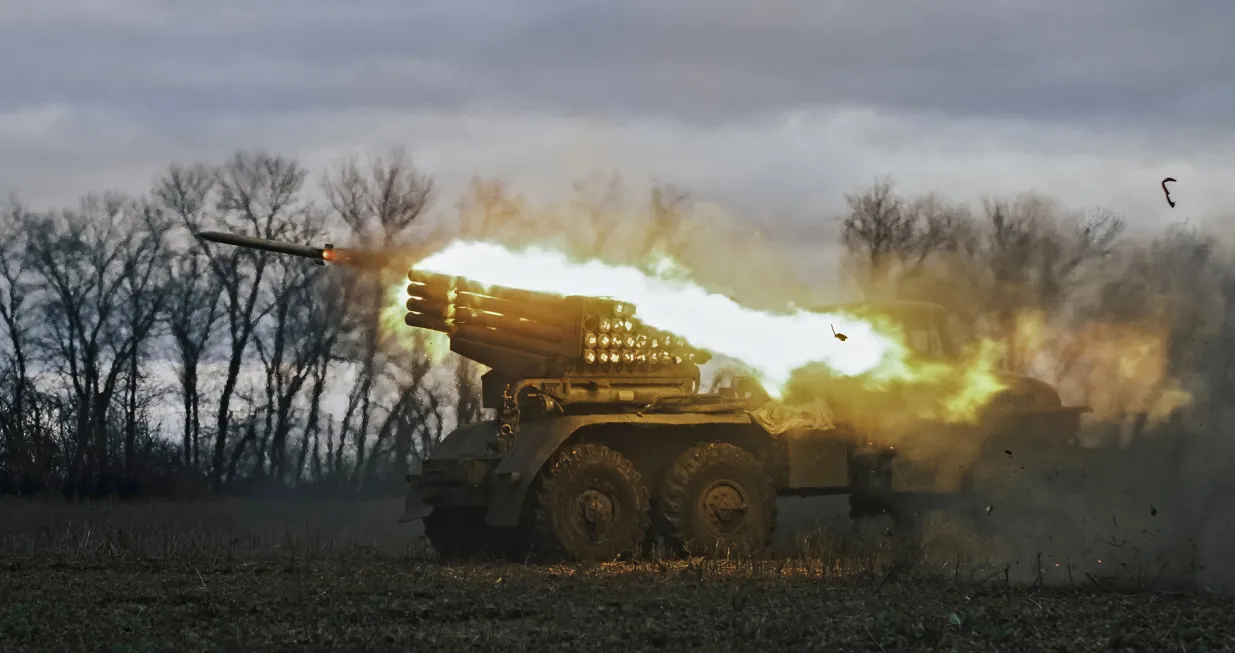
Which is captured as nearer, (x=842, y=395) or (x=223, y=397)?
(x=842, y=395)

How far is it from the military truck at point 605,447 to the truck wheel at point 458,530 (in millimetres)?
Result: 20

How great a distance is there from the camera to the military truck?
18.9 m

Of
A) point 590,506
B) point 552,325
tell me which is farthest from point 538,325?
point 590,506

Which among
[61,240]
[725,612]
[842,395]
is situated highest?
[61,240]

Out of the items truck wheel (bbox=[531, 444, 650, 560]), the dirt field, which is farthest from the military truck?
the dirt field

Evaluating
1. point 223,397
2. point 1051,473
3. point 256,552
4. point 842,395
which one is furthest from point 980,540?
Result: point 223,397

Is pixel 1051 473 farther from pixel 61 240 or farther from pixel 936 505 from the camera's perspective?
pixel 61 240

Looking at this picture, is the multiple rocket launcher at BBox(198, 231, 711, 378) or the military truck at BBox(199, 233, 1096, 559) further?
the multiple rocket launcher at BBox(198, 231, 711, 378)

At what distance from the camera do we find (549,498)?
18.7m

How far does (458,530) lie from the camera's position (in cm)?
2106

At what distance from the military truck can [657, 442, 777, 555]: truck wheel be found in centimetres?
2

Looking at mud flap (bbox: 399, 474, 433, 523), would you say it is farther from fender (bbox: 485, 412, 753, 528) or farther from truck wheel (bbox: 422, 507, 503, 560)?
fender (bbox: 485, 412, 753, 528)

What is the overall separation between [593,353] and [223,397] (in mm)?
24035

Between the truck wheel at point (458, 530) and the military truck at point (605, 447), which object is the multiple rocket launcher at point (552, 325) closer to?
the military truck at point (605, 447)
